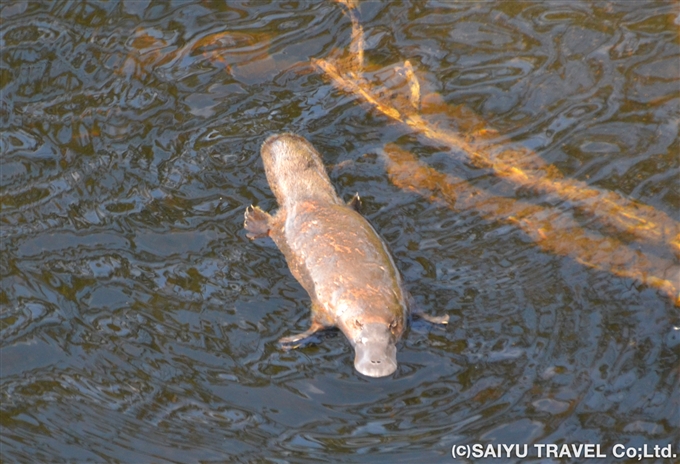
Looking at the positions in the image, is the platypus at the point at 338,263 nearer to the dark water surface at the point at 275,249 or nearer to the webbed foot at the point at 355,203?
the webbed foot at the point at 355,203

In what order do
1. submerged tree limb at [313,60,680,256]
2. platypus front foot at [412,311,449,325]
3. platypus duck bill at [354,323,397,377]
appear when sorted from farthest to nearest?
submerged tree limb at [313,60,680,256], platypus front foot at [412,311,449,325], platypus duck bill at [354,323,397,377]

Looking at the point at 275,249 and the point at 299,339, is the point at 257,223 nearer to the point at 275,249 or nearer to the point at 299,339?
the point at 275,249

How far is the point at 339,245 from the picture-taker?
4586mm

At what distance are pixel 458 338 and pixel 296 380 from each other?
975mm

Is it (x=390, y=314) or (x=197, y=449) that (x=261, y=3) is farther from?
(x=197, y=449)

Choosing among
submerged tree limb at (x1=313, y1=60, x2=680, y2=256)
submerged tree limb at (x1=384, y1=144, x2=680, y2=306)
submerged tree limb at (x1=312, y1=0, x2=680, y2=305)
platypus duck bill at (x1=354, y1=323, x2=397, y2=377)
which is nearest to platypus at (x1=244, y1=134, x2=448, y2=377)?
platypus duck bill at (x1=354, y1=323, x2=397, y2=377)

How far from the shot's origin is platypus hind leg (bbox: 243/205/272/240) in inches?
201

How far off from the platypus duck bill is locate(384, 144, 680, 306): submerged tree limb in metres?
1.28

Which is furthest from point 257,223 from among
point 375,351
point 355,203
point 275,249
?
point 375,351

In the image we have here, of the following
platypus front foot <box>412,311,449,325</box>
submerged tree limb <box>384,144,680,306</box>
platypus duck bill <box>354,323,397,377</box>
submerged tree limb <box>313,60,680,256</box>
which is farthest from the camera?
submerged tree limb <box>313,60,680,256</box>

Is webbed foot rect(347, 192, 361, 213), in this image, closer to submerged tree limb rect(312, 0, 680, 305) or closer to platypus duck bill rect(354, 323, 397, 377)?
submerged tree limb rect(312, 0, 680, 305)

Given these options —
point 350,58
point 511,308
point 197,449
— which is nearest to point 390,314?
point 511,308

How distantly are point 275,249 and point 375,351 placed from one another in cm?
117

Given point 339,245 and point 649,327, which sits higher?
point 339,245
